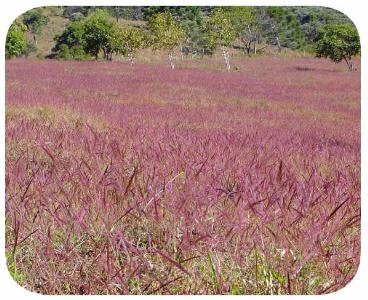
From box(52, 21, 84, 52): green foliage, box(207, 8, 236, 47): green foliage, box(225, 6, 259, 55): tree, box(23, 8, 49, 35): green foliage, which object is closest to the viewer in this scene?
box(23, 8, 49, 35): green foliage

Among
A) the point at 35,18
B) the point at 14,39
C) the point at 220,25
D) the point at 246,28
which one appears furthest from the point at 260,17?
the point at 220,25

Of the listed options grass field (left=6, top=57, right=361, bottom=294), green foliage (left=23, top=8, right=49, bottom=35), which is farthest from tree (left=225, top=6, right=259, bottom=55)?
grass field (left=6, top=57, right=361, bottom=294)

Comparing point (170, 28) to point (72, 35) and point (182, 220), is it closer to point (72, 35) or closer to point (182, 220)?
point (182, 220)

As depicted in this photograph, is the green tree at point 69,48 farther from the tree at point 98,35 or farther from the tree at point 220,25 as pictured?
the tree at point 220,25

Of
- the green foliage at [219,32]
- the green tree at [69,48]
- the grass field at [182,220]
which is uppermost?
the green foliage at [219,32]

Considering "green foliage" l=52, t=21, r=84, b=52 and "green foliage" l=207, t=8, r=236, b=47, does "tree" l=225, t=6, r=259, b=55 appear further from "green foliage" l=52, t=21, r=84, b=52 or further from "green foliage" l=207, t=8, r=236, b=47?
"green foliage" l=52, t=21, r=84, b=52

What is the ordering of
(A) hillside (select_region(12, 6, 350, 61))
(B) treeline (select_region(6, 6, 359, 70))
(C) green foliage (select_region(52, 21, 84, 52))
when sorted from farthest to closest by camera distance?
(C) green foliage (select_region(52, 21, 84, 52)) < (B) treeline (select_region(6, 6, 359, 70)) < (A) hillside (select_region(12, 6, 350, 61))

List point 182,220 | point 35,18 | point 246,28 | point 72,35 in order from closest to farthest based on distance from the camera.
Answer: point 182,220, point 35,18, point 246,28, point 72,35

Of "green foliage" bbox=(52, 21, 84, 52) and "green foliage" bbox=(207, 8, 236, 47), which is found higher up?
"green foliage" bbox=(207, 8, 236, 47)

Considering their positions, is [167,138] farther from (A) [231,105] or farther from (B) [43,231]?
(A) [231,105]

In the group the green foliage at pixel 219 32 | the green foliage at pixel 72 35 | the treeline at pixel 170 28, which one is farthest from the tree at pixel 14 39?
the green foliage at pixel 219 32

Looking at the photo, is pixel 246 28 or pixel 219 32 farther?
pixel 246 28

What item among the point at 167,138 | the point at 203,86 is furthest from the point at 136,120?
the point at 203,86

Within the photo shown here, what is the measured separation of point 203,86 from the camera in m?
13.0
